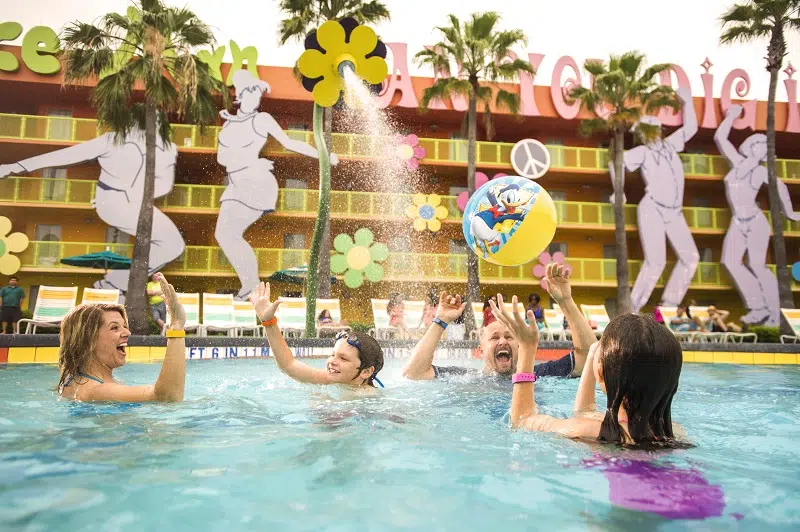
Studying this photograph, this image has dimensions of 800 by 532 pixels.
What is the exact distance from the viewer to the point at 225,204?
20.9 meters

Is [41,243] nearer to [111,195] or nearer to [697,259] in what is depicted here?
[111,195]

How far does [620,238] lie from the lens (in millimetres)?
20234

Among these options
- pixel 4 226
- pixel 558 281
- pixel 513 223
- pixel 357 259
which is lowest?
pixel 558 281

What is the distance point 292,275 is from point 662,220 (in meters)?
14.3

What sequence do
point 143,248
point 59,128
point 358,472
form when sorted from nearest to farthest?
point 358,472, point 143,248, point 59,128

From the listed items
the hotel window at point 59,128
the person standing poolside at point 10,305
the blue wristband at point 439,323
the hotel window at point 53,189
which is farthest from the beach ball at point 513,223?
the hotel window at point 59,128

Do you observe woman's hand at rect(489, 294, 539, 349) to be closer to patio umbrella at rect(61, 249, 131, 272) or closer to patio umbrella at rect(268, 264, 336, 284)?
patio umbrella at rect(268, 264, 336, 284)

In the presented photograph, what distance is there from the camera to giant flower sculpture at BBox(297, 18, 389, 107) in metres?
8.67

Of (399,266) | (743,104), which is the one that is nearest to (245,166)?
(399,266)

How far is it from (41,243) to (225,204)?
6.15 m

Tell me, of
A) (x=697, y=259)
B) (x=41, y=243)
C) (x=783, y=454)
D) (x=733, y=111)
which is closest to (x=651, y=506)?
(x=783, y=454)

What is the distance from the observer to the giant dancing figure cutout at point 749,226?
2320 centimetres

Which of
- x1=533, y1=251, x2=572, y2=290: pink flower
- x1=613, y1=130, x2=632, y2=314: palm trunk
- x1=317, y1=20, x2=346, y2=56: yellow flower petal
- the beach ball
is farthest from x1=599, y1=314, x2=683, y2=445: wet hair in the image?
x1=533, y1=251, x2=572, y2=290: pink flower

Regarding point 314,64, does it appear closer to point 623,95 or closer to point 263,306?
point 263,306
